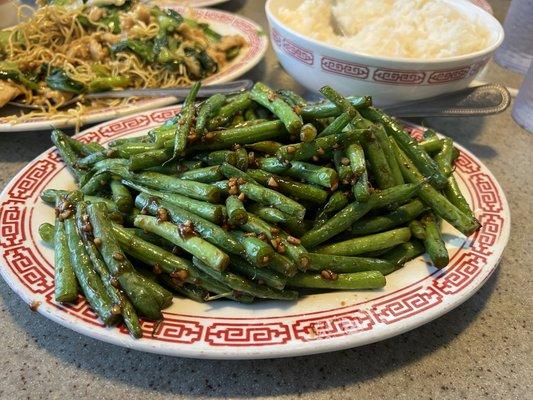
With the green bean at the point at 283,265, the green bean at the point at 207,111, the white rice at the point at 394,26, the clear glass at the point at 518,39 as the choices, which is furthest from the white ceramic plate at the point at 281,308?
the clear glass at the point at 518,39

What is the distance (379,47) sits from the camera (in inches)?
113

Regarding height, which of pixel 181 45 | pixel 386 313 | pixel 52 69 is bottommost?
pixel 52 69

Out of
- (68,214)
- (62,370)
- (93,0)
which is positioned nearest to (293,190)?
(68,214)

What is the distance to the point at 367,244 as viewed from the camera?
6.07 ft

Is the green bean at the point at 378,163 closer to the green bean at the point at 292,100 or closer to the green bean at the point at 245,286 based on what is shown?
the green bean at the point at 292,100

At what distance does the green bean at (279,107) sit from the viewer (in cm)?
196

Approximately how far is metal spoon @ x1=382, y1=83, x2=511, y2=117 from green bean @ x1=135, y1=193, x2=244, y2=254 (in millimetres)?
1662

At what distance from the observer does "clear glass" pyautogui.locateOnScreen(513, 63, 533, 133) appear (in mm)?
3244

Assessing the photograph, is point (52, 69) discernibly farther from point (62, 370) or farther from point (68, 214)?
point (62, 370)

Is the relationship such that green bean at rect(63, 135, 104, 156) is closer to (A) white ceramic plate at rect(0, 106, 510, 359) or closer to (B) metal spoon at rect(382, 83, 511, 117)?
(A) white ceramic plate at rect(0, 106, 510, 359)

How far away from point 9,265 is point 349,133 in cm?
140

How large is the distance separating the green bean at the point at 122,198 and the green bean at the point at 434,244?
4.02 feet

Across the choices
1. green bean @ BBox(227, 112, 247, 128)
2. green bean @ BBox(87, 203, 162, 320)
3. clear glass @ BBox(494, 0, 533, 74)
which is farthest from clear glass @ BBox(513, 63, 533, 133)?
green bean @ BBox(87, 203, 162, 320)

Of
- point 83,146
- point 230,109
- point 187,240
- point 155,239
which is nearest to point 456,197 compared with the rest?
point 230,109
